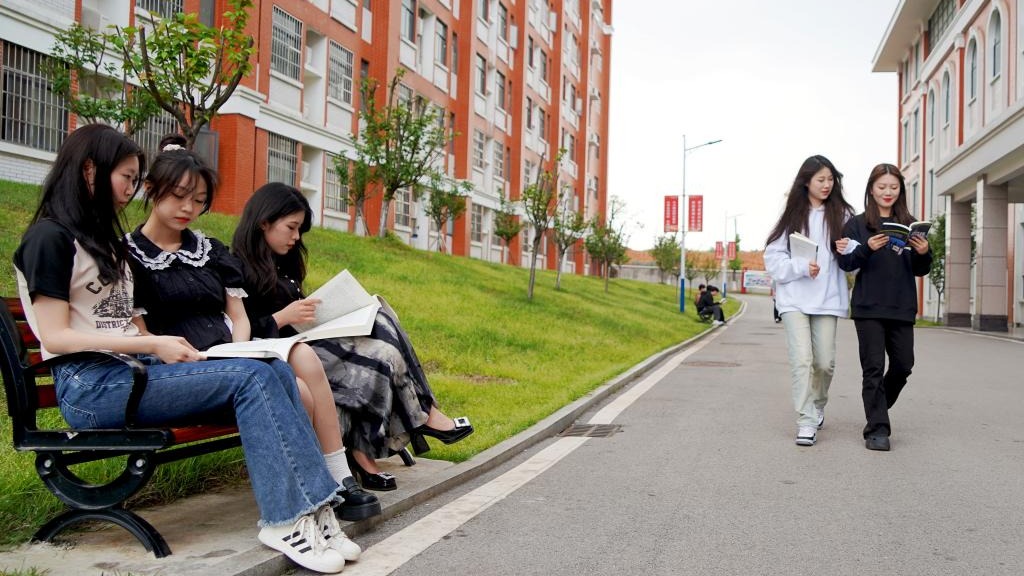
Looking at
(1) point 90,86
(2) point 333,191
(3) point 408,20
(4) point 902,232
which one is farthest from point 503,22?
(4) point 902,232

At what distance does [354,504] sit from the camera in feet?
12.8

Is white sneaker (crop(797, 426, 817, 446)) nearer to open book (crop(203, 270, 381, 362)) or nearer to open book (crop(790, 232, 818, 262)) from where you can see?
open book (crop(790, 232, 818, 262))

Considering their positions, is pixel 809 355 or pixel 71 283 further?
pixel 809 355

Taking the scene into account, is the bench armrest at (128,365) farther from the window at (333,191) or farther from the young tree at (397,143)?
the window at (333,191)

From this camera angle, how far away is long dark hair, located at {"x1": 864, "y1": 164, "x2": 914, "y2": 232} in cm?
653

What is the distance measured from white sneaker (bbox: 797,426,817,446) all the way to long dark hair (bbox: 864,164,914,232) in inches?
60.5

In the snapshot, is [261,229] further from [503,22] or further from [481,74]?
[503,22]

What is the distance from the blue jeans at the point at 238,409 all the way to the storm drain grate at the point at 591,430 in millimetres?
4010

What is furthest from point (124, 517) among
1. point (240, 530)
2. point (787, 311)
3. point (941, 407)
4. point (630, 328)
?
point (630, 328)

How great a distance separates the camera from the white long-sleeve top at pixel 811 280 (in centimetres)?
657

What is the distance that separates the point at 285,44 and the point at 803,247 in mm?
20477

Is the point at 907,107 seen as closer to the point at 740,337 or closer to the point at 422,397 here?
the point at 740,337

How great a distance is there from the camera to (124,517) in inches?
132

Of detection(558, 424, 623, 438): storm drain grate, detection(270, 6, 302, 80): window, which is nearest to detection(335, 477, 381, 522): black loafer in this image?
detection(558, 424, 623, 438): storm drain grate
